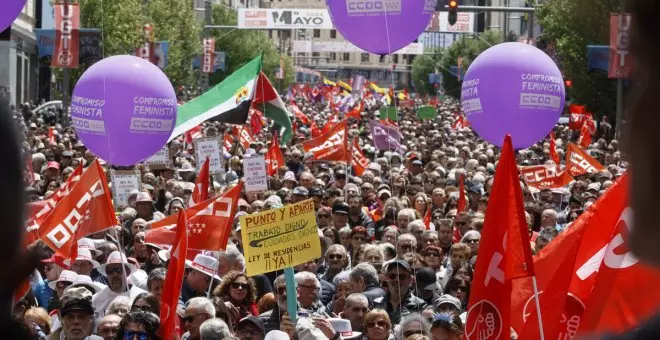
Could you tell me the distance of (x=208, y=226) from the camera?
961 cm

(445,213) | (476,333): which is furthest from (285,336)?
(445,213)

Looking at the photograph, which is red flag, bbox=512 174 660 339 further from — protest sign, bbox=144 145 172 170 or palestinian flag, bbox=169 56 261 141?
protest sign, bbox=144 145 172 170

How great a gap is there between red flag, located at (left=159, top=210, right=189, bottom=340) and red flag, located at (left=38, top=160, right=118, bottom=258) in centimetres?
228

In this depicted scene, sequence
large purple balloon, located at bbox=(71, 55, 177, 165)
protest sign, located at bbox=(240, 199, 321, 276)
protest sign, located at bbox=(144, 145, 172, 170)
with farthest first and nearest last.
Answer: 1. protest sign, located at bbox=(144, 145, 172, 170)
2. large purple balloon, located at bbox=(71, 55, 177, 165)
3. protest sign, located at bbox=(240, 199, 321, 276)

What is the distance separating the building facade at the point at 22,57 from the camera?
153 feet

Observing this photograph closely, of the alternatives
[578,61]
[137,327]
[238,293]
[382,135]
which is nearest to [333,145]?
[382,135]

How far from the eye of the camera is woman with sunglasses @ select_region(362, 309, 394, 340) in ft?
23.3

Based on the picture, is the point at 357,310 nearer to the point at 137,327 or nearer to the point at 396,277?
the point at 396,277

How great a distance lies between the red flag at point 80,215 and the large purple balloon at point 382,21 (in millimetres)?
2199

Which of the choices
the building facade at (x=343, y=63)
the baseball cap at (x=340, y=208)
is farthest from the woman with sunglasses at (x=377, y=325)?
the building facade at (x=343, y=63)

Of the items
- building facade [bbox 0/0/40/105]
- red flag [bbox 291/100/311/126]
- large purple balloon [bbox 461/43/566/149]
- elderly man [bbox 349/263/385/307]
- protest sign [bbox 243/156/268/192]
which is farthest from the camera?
building facade [bbox 0/0/40/105]

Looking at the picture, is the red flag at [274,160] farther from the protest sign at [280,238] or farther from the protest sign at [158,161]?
the protest sign at [280,238]

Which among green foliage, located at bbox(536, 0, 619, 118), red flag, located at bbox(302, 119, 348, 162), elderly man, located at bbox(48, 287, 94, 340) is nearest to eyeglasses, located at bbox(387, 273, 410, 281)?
elderly man, located at bbox(48, 287, 94, 340)

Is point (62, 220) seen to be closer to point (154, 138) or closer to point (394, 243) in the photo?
point (154, 138)
